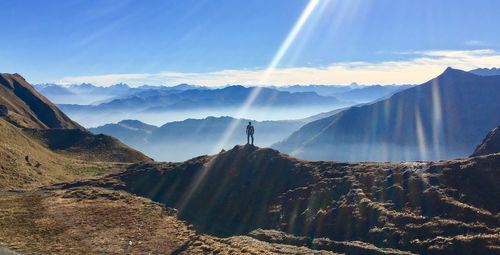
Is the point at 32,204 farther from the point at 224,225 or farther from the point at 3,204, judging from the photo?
the point at 224,225

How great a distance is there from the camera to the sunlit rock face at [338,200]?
3844 centimetres

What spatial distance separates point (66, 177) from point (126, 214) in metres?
48.4

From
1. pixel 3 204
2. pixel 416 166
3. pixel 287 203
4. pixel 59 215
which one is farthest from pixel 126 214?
pixel 416 166

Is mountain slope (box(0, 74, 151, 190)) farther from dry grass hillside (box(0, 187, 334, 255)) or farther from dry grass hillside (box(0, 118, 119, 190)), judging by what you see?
dry grass hillside (box(0, 187, 334, 255))

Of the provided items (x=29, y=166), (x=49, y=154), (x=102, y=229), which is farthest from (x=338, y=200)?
(x=49, y=154)

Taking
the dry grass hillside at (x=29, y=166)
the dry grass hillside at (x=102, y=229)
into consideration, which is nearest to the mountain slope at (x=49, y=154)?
the dry grass hillside at (x=29, y=166)

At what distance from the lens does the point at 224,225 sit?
52.0 meters

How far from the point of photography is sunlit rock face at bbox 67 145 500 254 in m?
38.4

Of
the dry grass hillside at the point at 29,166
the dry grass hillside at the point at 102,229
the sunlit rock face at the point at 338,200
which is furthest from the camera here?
the dry grass hillside at the point at 29,166

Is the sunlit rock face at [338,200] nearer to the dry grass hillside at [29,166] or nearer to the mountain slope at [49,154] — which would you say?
the dry grass hillside at [29,166]

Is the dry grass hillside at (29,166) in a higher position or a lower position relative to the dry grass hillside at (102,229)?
higher

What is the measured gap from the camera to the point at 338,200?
50.2 m

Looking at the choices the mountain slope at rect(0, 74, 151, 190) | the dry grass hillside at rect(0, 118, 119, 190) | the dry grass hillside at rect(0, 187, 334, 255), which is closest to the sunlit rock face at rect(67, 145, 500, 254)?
the dry grass hillside at rect(0, 187, 334, 255)

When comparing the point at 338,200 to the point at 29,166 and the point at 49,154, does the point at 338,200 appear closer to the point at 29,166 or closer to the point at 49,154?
the point at 29,166
